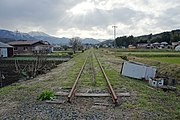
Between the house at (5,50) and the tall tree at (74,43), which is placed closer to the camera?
the house at (5,50)

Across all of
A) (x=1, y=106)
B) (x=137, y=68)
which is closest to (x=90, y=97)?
(x=1, y=106)

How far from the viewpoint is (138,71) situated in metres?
13.5

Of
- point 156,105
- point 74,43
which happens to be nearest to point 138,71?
point 156,105

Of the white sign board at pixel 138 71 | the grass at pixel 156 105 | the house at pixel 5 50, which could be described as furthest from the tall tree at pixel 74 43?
the grass at pixel 156 105

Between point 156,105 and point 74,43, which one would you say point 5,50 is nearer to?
point 74,43

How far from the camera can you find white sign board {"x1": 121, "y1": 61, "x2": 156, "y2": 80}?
42.5ft

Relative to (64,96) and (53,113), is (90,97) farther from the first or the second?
(53,113)

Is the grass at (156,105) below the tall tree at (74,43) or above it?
below

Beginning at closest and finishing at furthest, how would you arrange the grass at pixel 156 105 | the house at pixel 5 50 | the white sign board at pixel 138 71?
the grass at pixel 156 105
the white sign board at pixel 138 71
the house at pixel 5 50

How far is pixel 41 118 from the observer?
574 cm

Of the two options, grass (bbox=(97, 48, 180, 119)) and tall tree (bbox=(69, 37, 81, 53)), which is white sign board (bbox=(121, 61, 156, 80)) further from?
tall tree (bbox=(69, 37, 81, 53))

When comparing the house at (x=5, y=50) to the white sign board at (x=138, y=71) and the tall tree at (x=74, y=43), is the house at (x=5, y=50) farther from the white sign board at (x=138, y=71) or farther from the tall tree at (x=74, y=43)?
the white sign board at (x=138, y=71)

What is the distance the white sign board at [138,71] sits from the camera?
42.5 feet

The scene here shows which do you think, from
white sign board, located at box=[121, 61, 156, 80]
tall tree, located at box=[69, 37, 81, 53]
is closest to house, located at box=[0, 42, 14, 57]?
tall tree, located at box=[69, 37, 81, 53]
